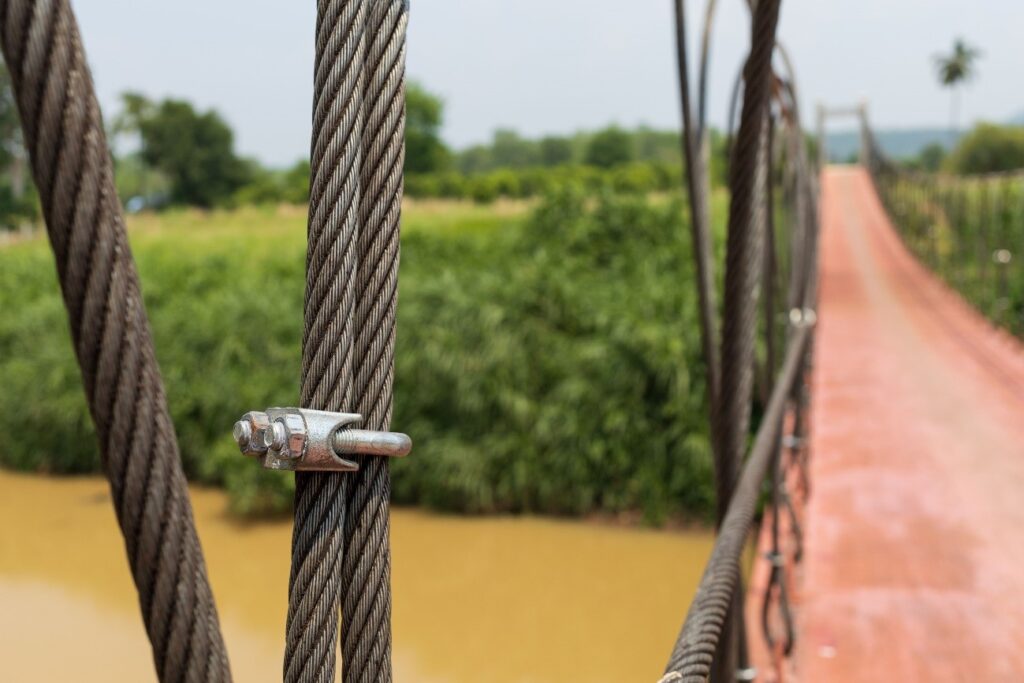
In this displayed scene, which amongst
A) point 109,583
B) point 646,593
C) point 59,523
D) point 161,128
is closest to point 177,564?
point 646,593

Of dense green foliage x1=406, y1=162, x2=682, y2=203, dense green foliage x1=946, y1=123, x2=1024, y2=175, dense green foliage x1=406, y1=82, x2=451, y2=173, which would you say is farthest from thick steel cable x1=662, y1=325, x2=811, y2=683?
dense green foliage x1=946, y1=123, x2=1024, y2=175

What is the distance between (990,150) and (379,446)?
32.8 metres

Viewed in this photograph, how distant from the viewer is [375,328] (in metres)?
0.51

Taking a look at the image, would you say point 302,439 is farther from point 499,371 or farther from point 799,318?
point 499,371

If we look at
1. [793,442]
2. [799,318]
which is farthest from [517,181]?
[793,442]

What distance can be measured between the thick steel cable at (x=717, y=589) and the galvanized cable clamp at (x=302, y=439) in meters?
0.27

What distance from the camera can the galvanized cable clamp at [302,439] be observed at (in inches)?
17.9

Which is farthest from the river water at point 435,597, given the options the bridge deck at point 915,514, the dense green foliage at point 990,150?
the dense green foliage at point 990,150

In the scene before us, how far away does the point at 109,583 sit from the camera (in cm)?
564

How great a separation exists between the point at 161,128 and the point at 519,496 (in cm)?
1221

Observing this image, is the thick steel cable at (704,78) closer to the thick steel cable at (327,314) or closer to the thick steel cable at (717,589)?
the thick steel cable at (717,589)

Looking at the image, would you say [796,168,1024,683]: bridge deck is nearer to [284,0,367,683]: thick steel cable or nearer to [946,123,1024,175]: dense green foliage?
[284,0,367,683]: thick steel cable

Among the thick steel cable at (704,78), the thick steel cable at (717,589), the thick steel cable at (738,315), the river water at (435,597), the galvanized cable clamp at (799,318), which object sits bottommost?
the river water at (435,597)

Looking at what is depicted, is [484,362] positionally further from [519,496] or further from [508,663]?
[508,663]
